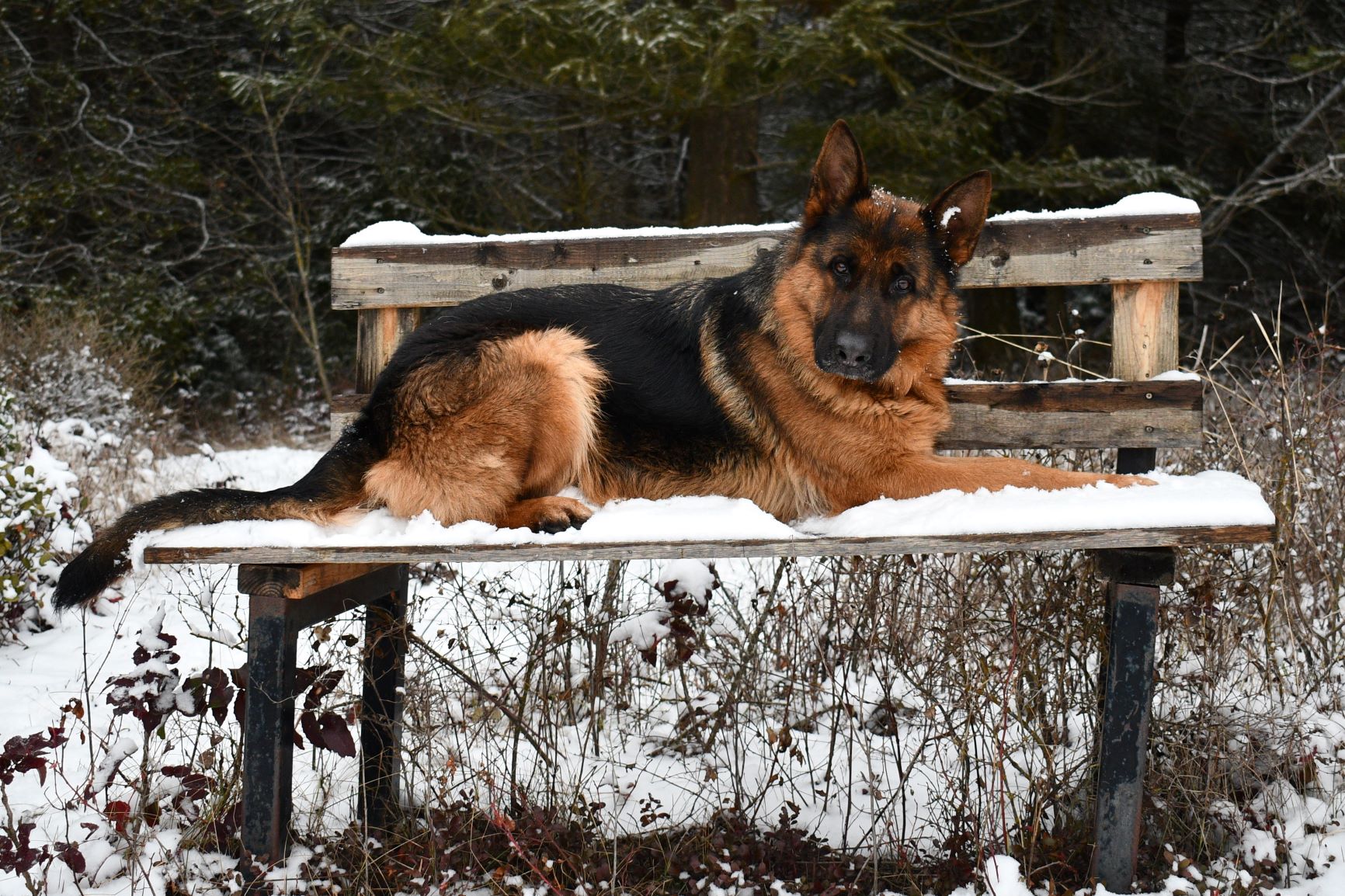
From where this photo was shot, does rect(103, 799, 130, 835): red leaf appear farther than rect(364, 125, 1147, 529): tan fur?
No

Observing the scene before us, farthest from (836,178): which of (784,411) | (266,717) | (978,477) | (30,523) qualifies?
(30,523)

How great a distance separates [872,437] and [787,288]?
24.5 inches

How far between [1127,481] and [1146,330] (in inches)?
42.6

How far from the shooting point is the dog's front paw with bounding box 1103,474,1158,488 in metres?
3.12

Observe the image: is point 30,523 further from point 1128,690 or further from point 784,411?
point 1128,690

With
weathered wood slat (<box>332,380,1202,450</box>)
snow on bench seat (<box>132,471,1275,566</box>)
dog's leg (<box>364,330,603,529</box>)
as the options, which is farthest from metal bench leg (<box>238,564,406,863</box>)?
weathered wood slat (<box>332,380,1202,450</box>)

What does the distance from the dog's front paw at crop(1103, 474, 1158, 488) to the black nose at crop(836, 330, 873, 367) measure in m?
0.83

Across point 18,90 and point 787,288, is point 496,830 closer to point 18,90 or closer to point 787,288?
point 787,288

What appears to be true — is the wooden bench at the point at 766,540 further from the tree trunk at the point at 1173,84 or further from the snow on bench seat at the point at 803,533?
the tree trunk at the point at 1173,84

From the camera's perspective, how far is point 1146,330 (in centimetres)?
395

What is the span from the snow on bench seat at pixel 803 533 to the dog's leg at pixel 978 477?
0.42 feet

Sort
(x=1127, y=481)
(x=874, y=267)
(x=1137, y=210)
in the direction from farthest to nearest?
(x=1137, y=210) → (x=874, y=267) → (x=1127, y=481)

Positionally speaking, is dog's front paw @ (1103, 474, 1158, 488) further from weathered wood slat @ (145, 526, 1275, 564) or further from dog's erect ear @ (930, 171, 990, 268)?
dog's erect ear @ (930, 171, 990, 268)

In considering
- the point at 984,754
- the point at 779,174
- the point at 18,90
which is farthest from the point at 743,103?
the point at 18,90
